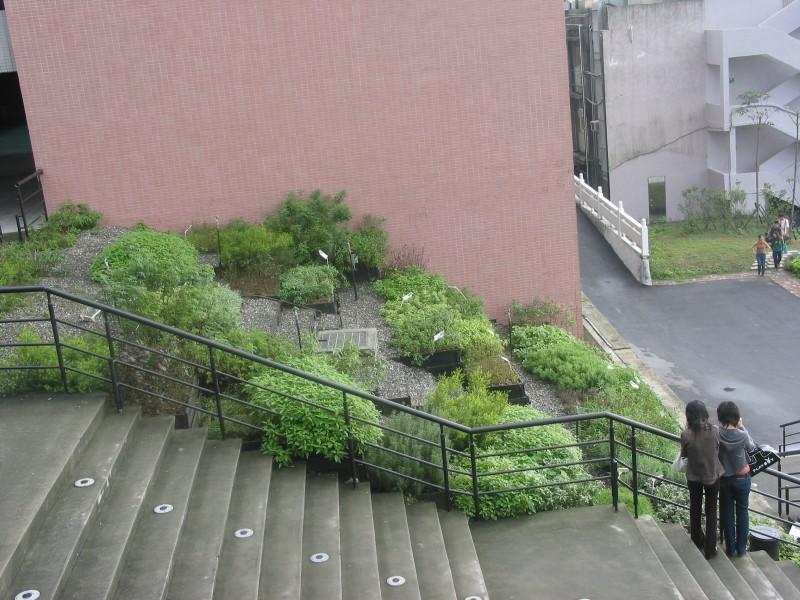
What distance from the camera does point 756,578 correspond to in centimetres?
762

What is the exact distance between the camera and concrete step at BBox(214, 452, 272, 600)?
20.0 feet

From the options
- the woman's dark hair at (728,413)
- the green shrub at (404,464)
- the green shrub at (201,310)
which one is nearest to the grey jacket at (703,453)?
the woman's dark hair at (728,413)

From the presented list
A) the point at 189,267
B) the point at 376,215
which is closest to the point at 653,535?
the point at 189,267

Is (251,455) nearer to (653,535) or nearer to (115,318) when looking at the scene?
(115,318)

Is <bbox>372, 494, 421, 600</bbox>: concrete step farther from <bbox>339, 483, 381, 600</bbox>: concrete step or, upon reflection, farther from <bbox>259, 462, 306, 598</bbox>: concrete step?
<bbox>259, 462, 306, 598</bbox>: concrete step

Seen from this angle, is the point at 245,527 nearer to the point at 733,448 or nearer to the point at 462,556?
the point at 462,556

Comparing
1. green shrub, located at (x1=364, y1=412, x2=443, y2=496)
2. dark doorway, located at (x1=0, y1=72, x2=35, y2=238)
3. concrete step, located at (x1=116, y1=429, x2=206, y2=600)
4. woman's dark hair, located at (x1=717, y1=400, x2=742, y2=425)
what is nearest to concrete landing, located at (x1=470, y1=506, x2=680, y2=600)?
green shrub, located at (x1=364, y1=412, x2=443, y2=496)

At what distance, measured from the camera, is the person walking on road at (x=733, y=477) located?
24.3 ft

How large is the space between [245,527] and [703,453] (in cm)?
353

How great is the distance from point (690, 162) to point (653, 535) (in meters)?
25.4

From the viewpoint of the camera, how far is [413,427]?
8.66 metres

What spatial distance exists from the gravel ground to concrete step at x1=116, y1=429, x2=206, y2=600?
3.59 m

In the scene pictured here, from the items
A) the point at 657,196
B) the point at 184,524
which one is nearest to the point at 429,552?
the point at 184,524

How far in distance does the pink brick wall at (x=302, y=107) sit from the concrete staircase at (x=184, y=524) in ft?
28.7
